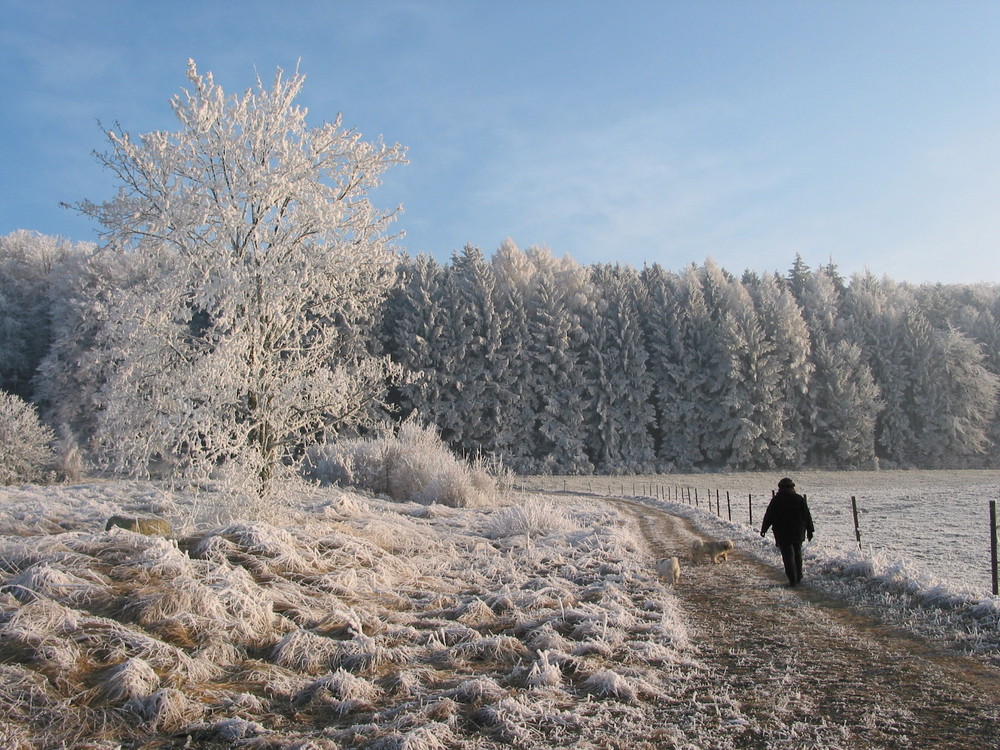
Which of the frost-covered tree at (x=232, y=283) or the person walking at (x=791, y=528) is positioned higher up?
the frost-covered tree at (x=232, y=283)

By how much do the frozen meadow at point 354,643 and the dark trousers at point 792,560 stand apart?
32 cm

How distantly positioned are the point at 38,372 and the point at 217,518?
140ft

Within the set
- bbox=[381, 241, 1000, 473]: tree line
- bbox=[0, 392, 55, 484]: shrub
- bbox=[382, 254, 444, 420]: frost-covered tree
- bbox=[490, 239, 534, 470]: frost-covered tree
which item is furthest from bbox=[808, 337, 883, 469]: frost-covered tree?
bbox=[0, 392, 55, 484]: shrub

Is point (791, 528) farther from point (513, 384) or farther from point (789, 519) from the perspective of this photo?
point (513, 384)

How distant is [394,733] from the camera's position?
4.13 m

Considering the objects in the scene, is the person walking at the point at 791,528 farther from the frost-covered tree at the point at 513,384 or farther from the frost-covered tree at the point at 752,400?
the frost-covered tree at the point at 752,400

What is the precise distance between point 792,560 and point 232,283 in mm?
9341

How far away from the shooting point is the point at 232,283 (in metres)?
9.70

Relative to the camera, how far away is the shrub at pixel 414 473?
20.6 meters

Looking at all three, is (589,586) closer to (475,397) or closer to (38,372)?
(475,397)

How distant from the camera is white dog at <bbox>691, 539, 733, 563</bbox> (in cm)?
1095

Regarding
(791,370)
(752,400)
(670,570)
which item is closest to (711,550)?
(670,570)

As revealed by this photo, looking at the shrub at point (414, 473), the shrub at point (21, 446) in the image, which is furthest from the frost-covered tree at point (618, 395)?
the shrub at point (21, 446)

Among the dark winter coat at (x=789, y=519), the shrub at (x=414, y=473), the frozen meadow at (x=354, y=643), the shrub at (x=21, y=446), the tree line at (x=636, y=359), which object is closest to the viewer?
the frozen meadow at (x=354, y=643)
